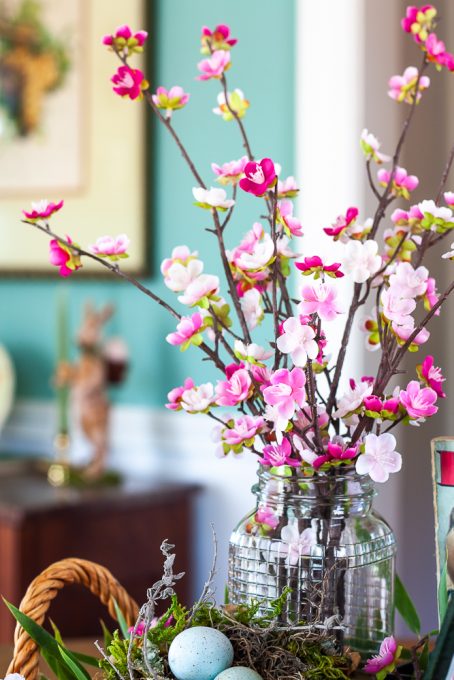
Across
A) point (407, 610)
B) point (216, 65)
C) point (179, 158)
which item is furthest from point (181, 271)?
point (179, 158)

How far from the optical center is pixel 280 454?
0.90m

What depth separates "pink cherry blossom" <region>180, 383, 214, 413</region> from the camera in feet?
3.05

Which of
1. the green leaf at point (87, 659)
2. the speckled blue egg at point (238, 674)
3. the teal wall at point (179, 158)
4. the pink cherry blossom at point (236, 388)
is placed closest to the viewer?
the speckled blue egg at point (238, 674)

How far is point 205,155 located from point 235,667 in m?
1.87

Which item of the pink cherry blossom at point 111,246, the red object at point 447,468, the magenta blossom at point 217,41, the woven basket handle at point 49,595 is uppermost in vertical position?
the magenta blossom at point 217,41

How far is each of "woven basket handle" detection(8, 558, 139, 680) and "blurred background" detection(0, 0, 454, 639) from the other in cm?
120

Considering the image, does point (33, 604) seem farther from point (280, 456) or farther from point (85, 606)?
point (85, 606)

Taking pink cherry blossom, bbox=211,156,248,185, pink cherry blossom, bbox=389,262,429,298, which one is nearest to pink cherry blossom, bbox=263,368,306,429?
pink cherry blossom, bbox=389,262,429,298

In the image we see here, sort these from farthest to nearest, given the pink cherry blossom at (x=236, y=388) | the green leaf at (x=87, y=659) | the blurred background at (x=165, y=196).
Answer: the blurred background at (x=165, y=196)
the green leaf at (x=87, y=659)
the pink cherry blossom at (x=236, y=388)

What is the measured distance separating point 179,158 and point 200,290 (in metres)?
1.76

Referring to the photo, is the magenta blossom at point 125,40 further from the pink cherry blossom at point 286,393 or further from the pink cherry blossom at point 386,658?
the pink cherry blossom at point 386,658

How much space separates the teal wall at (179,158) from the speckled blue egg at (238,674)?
1.71 meters

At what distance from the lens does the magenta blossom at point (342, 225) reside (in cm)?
95

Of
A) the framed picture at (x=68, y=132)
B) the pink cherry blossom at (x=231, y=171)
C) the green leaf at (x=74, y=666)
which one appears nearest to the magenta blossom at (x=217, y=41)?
the pink cherry blossom at (x=231, y=171)
